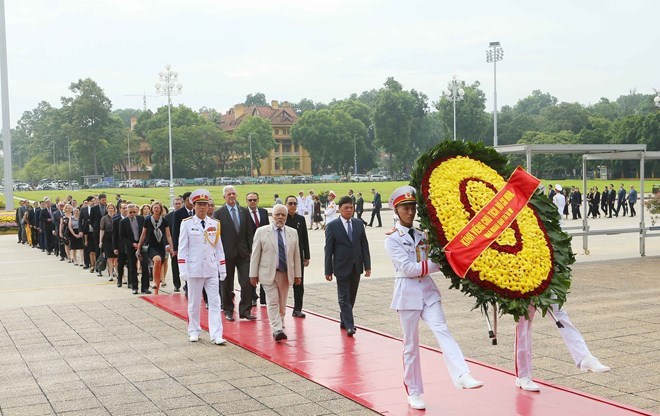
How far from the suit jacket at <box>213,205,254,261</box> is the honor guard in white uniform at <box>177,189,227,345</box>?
135cm

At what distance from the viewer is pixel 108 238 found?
17.8m

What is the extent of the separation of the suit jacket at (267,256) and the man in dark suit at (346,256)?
518mm

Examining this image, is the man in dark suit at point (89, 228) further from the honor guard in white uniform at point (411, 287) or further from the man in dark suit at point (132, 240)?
the honor guard in white uniform at point (411, 287)

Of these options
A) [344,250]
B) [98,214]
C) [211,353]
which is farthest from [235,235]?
[98,214]

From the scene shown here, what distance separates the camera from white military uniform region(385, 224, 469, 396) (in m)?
6.67

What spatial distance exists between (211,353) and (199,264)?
133 cm

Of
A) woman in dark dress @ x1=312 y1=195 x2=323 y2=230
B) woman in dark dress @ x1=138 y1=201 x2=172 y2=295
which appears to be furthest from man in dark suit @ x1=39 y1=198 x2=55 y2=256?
woman in dark dress @ x1=312 y1=195 x2=323 y2=230

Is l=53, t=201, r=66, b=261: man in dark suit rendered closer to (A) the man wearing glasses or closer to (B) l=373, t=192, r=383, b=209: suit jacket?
(A) the man wearing glasses

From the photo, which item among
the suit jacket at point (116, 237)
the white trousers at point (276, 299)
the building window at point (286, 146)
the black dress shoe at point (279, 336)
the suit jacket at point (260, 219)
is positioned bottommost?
the black dress shoe at point (279, 336)

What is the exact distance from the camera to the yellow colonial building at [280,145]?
134m

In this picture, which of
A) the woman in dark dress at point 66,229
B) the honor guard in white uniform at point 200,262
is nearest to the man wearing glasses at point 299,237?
the honor guard in white uniform at point 200,262

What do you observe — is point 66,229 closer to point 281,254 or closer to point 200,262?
point 200,262

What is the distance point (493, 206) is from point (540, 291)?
81cm

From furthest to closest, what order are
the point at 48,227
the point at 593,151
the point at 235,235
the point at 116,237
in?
the point at 48,227 → the point at 593,151 → the point at 116,237 → the point at 235,235
